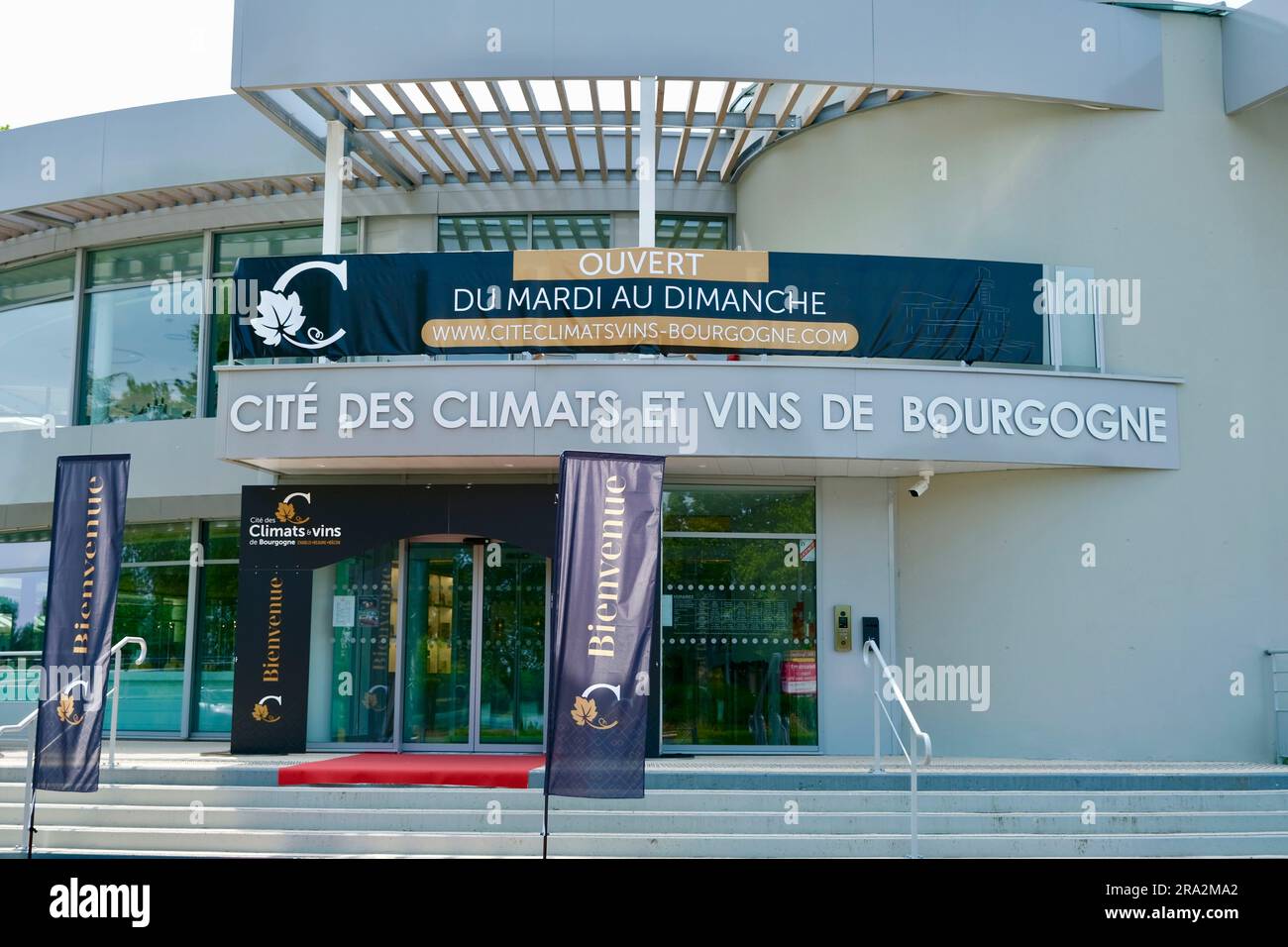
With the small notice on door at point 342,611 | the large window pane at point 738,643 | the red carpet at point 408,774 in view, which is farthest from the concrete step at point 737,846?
the small notice on door at point 342,611

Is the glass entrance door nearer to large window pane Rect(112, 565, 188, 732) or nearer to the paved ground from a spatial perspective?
the paved ground

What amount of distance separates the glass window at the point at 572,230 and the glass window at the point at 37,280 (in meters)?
5.95

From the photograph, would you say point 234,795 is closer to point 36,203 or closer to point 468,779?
point 468,779

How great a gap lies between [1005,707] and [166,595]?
928 cm

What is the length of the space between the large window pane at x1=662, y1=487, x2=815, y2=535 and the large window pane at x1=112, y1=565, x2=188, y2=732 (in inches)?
229

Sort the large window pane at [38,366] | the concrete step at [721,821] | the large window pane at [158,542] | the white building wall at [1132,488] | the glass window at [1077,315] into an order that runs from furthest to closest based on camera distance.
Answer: the large window pane at [38,366], the large window pane at [158,542], the glass window at [1077,315], the white building wall at [1132,488], the concrete step at [721,821]

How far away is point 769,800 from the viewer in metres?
10.0

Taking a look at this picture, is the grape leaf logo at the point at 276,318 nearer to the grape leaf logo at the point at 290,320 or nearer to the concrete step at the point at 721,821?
the grape leaf logo at the point at 290,320

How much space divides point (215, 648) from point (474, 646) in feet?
11.1

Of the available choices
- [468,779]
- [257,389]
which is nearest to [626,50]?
[257,389]

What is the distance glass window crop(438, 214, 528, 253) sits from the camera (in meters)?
15.2

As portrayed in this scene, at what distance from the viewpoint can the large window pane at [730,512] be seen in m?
13.2

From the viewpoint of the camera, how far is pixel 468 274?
12367mm

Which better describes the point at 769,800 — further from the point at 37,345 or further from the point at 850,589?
the point at 37,345
